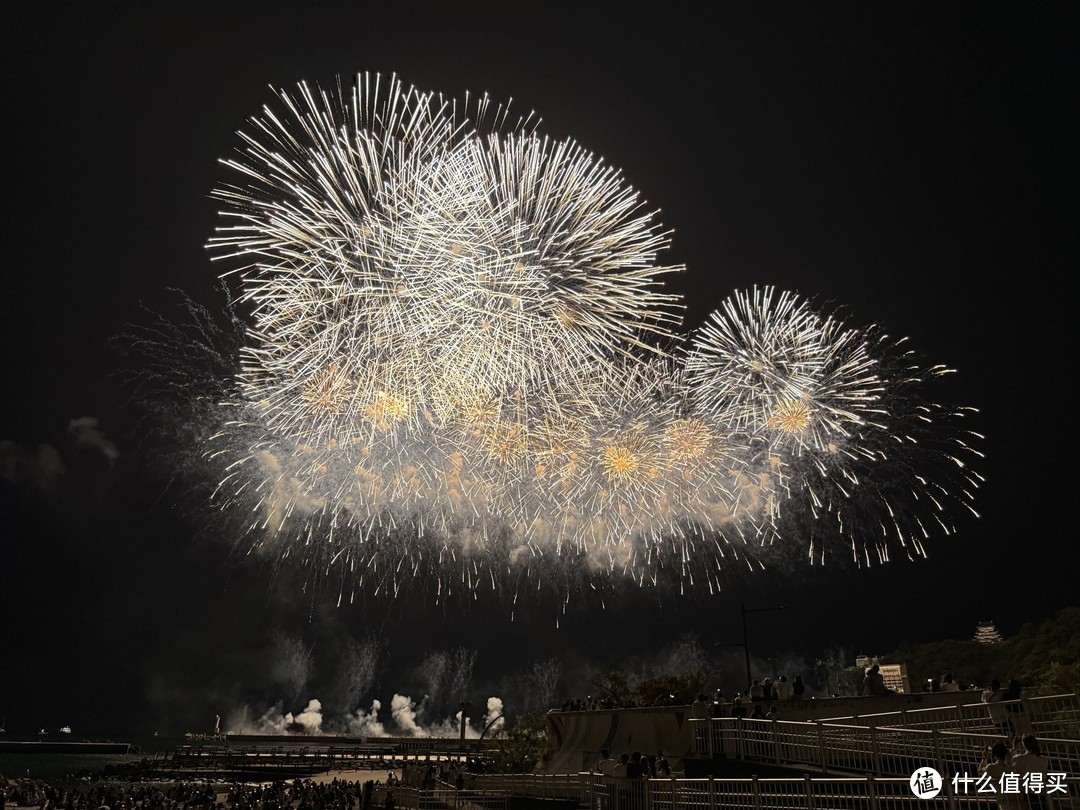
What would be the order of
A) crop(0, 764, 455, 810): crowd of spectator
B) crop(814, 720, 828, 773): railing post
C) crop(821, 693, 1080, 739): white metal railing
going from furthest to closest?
crop(0, 764, 455, 810): crowd of spectator, crop(814, 720, 828, 773): railing post, crop(821, 693, 1080, 739): white metal railing

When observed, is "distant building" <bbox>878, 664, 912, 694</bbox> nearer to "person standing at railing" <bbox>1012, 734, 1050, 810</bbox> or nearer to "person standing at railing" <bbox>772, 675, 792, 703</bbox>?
"person standing at railing" <bbox>772, 675, 792, 703</bbox>

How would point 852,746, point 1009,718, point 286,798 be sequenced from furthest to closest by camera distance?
point 286,798
point 852,746
point 1009,718

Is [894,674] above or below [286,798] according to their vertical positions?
above

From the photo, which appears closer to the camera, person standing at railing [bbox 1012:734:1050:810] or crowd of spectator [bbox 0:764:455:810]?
person standing at railing [bbox 1012:734:1050:810]

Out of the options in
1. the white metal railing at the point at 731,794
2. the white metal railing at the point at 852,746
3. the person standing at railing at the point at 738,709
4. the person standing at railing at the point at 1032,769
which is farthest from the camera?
the person standing at railing at the point at 738,709

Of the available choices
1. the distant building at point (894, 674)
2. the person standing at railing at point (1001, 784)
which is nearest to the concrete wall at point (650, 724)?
the person standing at railing at point (1001, 784)

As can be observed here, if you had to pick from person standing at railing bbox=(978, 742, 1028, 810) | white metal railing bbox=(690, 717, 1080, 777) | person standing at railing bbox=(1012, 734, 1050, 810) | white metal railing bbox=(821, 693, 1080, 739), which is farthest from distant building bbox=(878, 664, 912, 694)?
person standing at railing bbox=(1012, 734, 1050, 810)

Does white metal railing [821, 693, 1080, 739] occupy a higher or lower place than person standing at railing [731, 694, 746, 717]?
higher

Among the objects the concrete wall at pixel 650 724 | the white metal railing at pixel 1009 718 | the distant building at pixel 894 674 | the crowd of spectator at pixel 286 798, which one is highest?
the white metal railing at pixel 1009 718

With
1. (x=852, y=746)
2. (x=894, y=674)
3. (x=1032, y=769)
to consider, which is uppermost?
(x=1032, y=769)

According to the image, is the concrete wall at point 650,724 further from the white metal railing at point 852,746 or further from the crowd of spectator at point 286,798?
the crowd of spectator at point 286,798

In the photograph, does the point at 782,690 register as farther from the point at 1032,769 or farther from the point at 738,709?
the point at 1032,769

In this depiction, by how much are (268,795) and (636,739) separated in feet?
102

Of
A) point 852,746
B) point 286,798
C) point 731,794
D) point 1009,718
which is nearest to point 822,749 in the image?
point 852,746
